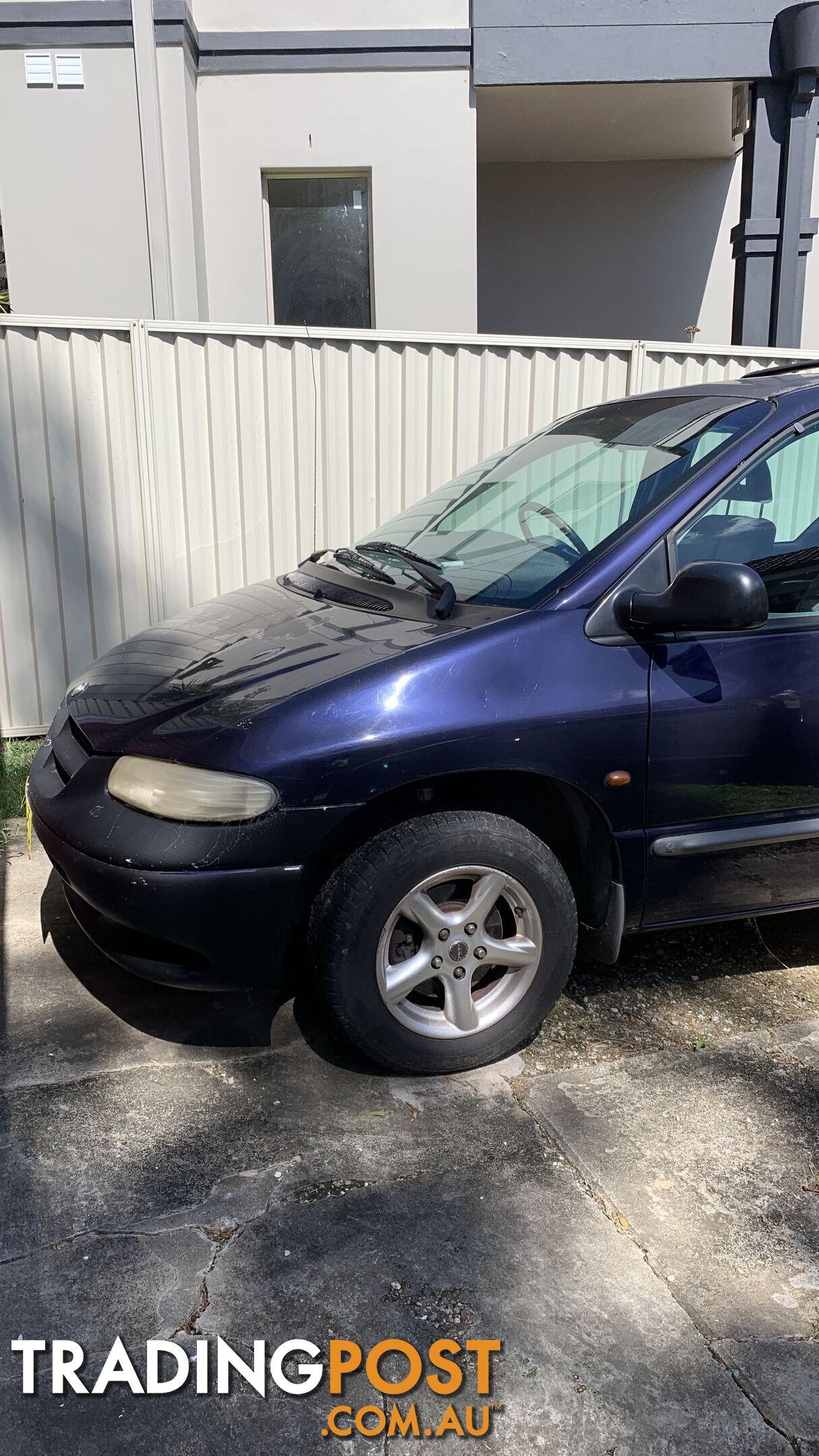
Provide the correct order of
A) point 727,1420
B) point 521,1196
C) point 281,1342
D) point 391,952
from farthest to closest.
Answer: point 391,952 → point 521,1196 → point 281,1342 → point 727,1420

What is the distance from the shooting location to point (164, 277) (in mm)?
7137

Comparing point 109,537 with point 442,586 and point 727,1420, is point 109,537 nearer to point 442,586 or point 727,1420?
point 442,586

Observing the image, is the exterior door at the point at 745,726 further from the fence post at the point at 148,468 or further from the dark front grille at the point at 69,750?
the fence post at the point at 148,468

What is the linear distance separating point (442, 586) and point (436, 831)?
0.79 m

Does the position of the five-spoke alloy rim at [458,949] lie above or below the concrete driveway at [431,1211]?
above

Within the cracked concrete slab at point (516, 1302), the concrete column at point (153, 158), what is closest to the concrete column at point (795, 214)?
the concrete column at point (153, 158)

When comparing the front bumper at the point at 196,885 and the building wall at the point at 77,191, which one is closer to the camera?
the front bumper at the point at 196,885

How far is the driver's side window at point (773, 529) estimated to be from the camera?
2953 millimetres

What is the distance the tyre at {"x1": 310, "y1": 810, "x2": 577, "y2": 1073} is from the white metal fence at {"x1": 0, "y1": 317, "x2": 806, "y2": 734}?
11.5ft

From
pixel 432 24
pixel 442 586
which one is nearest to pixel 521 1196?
pixel 442 586

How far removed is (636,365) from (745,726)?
3705 millimetres

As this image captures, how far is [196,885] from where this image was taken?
255cm

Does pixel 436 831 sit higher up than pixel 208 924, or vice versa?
pixel 436 831

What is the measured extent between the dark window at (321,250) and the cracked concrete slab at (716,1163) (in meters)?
6.33
